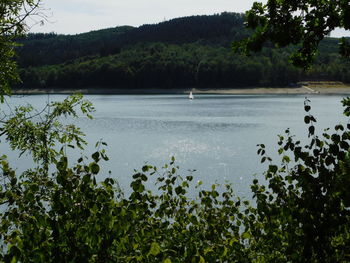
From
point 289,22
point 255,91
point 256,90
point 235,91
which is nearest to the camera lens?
point 289,22

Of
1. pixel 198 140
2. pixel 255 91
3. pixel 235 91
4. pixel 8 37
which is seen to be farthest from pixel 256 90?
pixel 8 37

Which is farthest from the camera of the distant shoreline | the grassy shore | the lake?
the grassy shore

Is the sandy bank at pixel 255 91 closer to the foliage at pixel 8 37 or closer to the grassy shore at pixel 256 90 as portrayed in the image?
the grassy shore at pixel 256 90

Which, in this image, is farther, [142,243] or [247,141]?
[247,141]

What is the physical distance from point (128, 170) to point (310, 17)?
30.3m

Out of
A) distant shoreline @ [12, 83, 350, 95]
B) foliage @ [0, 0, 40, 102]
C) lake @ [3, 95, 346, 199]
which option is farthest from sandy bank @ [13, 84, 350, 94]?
foliage @ [0, 0, 40, 102]

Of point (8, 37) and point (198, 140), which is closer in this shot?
point (8, 37)

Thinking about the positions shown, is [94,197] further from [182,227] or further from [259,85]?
[259,85]

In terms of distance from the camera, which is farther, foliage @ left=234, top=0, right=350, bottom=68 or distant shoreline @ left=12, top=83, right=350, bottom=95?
distant shoreline @ left=12, top=83, right=350, bottom=95

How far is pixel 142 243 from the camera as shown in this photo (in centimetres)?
411

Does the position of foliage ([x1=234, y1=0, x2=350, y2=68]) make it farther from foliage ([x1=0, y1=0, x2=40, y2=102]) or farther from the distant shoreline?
the distant shoreline

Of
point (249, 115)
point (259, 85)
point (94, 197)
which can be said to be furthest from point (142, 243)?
point (259, 85)

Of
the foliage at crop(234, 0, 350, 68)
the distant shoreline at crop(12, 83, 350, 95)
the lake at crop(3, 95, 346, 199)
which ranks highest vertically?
the foliage at crop(234, 0, 350, 68)

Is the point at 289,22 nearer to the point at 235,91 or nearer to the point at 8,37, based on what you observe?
the point at 8,37
